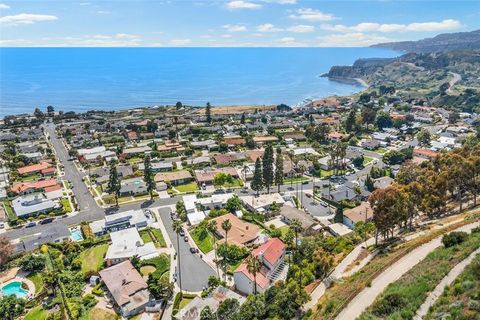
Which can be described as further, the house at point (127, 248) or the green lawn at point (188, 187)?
the green lawn at point (188, 187)

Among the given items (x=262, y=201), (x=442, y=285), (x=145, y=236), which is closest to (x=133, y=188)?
(x=145, y=236)

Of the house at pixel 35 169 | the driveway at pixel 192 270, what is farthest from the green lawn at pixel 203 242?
the house at pixel 35 169

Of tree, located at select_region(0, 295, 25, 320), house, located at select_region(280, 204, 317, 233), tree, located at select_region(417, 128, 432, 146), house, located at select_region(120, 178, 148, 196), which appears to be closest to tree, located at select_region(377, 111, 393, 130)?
tree, located at select_region(417, 128, 432, 146)

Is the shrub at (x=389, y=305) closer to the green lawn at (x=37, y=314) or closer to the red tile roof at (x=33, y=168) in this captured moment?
the green lawn at (x=37, y=314)

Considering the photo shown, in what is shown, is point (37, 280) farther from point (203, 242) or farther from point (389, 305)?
point (389, 305)

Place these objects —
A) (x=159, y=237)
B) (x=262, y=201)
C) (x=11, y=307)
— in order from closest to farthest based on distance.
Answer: (x=11, y=307), (x=159, y=237), (x=262, y=201)

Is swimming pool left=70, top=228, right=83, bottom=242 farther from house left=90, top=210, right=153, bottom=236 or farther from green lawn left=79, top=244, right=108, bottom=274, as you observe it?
green lawn left=79, top=244, right=108, bottom=274

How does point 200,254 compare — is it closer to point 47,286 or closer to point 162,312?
point 162,312
